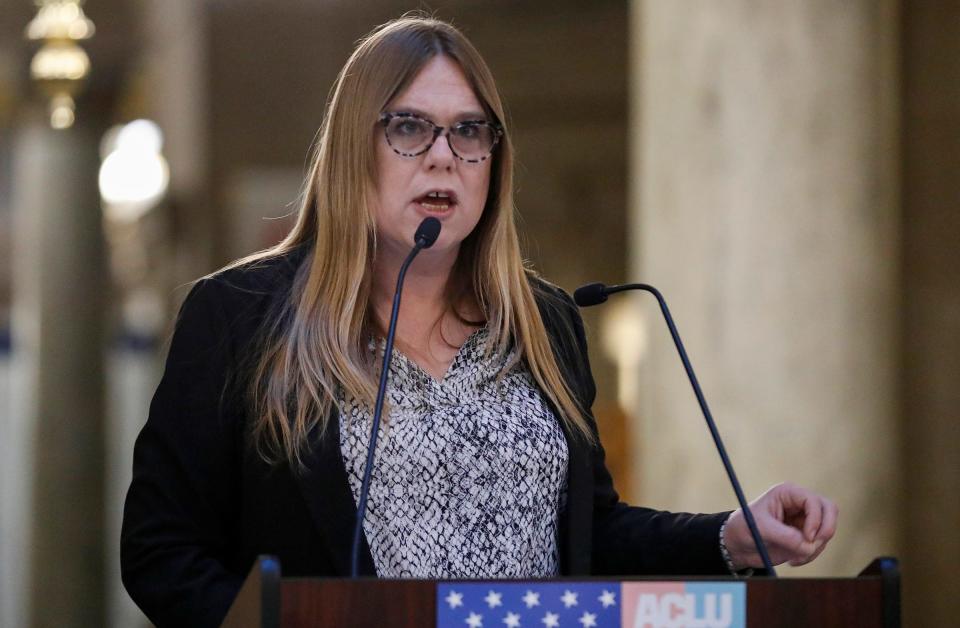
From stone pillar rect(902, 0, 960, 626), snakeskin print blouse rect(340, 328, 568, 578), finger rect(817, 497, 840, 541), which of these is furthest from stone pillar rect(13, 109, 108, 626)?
finger rect(817, 497, 840, 541)

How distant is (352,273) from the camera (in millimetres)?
2414

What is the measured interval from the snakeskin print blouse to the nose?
0.29m

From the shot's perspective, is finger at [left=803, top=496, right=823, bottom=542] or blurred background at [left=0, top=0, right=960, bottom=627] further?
blurred background at [left=0, top=0, right=960, bottom=627]

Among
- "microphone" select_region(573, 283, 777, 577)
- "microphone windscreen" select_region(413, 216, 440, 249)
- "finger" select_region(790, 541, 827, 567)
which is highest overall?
"microphone windscreen" select_region(413, 216, 440, 249)

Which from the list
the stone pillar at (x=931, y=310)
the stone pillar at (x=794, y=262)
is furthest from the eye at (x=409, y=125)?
the stone pillar at (x=931, y=310)

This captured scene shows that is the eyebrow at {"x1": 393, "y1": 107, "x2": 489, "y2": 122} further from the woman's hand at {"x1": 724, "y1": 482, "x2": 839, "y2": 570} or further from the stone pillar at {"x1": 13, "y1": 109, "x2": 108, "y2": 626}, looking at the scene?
the stone pillar at {"x1": 13, "y1": 109, "x2": 108, "y2": 626}

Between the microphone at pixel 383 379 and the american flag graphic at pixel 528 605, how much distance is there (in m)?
0.16

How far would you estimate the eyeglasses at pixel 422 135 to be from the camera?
7.82 feet

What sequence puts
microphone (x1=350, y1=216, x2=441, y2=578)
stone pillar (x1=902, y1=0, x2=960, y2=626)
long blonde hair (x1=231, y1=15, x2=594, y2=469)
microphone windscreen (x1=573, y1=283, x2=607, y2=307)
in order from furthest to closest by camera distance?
stone pillar (x1=902, y1=0, x2=960, y2=626), microphone windscreen (x1=573, y1=283, x2=607, y2=307), long blonde hair (x1=231, y1=15, x2=594, y2=469), microphone (x1=350, y1=216, x2=441, y2=578)

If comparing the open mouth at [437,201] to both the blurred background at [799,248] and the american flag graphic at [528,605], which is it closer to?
the blurred background at [799,248]

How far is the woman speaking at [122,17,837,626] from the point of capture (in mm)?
2260

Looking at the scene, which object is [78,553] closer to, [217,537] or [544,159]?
[544,159]

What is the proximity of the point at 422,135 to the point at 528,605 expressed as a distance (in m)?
0.87

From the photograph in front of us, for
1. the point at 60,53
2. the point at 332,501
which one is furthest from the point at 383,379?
the point at 60,53
